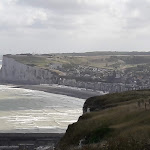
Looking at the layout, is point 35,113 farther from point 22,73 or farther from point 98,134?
point 22,73

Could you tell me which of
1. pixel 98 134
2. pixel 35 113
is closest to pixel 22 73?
pixel 35 113

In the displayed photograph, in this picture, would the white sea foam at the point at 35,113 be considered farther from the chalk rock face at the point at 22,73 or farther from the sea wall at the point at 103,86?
the chalk rock face at the point at 22,73

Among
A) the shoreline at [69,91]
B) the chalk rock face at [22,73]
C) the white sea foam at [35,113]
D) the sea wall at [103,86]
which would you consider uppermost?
the chalk rock face at [22,73]

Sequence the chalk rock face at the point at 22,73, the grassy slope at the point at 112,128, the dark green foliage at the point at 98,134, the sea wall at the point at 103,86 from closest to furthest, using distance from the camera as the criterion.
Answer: the grassy slope at the point at 112,128
the dark green foliage at the point at 98,134
the sea wall at the point at 103,86
the chalk rock face at the point at 22,73

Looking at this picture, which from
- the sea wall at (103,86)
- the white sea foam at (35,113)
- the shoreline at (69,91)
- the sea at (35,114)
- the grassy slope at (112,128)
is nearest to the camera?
the grassy slope at (112,128)

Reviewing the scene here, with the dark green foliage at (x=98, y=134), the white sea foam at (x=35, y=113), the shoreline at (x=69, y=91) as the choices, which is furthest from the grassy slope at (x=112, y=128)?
the shoreline at (x=69, y=91)

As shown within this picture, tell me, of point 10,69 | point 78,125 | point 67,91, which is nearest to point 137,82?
point 67,91

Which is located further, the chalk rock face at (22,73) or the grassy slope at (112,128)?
the chalk rock face at (22,73)
